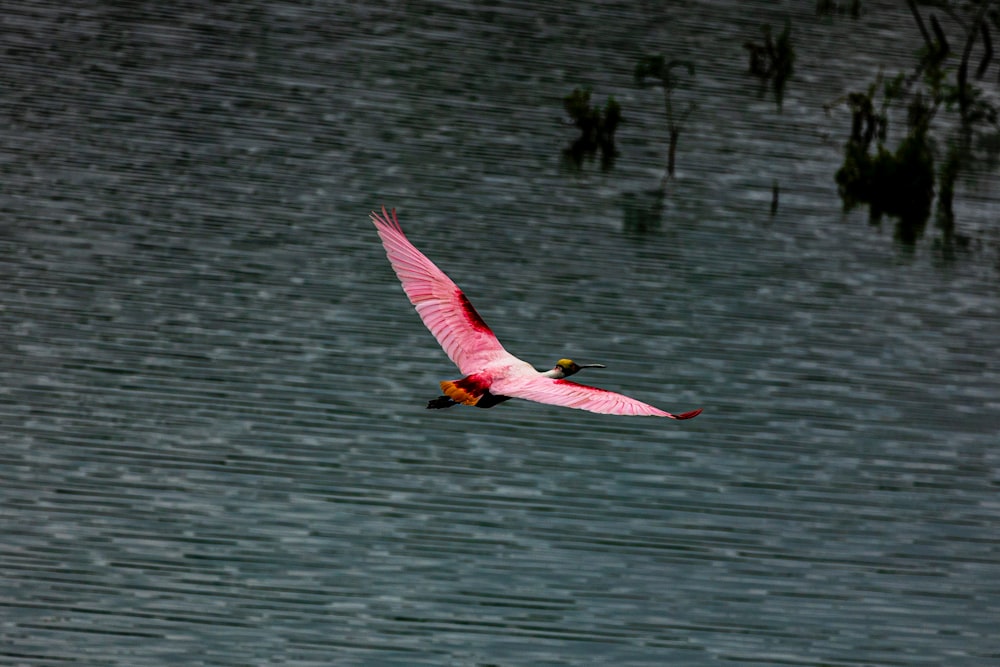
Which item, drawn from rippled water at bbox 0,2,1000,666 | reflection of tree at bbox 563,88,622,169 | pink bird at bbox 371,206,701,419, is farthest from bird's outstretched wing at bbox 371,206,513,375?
reflection of tree at bbox 563,88,622,169

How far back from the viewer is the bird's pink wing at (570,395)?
824 cm

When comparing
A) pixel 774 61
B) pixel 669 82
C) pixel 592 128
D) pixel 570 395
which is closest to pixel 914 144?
pixel 669 82

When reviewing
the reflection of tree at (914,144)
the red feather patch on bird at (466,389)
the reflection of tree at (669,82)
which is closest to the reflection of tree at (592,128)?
the reflection of tree at (669,82)

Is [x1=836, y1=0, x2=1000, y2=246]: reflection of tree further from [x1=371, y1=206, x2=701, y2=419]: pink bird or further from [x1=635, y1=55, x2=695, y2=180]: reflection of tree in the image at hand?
[x1=371, y1=206, x2=701, y2=419]: pink bird

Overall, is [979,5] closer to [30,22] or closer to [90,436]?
[30,22]

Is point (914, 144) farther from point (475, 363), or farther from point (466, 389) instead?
point (466, 389)

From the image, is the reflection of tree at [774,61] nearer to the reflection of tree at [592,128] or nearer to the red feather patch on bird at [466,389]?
the reflection of tree at [592,128]

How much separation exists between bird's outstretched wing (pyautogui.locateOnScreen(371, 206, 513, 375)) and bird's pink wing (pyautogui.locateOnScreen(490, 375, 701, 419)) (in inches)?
31.4

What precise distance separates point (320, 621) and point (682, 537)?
3.90m

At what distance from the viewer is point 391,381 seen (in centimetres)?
1955

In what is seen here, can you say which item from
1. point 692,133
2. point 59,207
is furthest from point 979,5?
point 59,207

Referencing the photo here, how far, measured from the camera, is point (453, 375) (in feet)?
65.3

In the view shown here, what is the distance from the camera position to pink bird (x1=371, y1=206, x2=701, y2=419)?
846 cm

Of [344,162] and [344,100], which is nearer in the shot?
[344,162]
